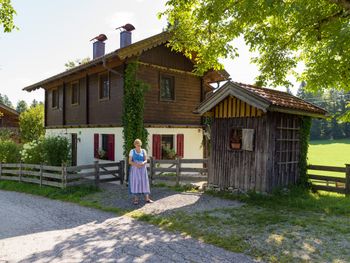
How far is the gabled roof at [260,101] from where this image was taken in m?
9.80

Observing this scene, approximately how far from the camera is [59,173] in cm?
1436

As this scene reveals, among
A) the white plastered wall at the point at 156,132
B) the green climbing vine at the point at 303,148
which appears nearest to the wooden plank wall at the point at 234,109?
the green climbing vine at the point at 303,148

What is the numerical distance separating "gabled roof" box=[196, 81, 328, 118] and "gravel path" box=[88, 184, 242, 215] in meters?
3.10

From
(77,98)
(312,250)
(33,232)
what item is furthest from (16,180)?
(312,250)

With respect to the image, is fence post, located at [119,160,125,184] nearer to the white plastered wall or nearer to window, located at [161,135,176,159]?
the white plastered wall

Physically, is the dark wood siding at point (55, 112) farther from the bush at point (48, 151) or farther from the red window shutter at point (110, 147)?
the red window shutter at point (110, 147)

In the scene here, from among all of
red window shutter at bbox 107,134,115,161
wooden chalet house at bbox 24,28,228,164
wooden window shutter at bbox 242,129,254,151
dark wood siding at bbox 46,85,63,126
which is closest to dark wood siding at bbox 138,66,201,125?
wooden chalet house at bbox 24,28,228,164

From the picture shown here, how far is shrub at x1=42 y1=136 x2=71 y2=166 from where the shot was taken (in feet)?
47.2

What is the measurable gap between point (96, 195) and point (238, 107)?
5.93 metres

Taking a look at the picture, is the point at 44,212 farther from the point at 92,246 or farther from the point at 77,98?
the point at 77,98

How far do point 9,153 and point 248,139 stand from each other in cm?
1305

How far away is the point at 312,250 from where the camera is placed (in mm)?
5957

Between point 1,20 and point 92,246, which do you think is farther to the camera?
point 1,20

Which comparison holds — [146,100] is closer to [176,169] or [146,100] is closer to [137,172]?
[176,169]
